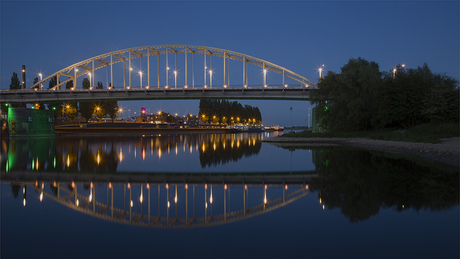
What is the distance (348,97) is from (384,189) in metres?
30.9

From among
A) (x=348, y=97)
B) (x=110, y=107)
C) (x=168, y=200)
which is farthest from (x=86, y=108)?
(x=168, y=200)

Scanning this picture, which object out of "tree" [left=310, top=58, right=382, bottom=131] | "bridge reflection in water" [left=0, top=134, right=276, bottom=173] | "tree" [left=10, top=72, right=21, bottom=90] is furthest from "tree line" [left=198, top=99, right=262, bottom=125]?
"bridge reflection in water" [left=0, top=134, right=276, bottom=173]

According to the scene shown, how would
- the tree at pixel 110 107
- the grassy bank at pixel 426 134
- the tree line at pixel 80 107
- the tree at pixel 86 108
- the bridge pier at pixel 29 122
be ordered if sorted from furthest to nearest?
1. the tree at pixel 110 107
2. the tree at pixel 86 108
3. the tree line at pixel 80 107
4. the bridge pier at pixel 29 122
5. the grassy bank at pixel 426 134

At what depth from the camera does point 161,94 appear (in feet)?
184

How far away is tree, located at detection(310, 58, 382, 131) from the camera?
3812cm

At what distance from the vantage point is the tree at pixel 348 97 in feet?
125

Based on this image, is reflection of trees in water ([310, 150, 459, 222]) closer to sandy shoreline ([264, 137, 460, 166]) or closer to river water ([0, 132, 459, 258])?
river water ([0, 132, 459, 258])

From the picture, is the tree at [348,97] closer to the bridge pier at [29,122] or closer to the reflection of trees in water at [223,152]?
the reflection of trees in water at [223,152]

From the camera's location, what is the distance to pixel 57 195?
9562 millimetres

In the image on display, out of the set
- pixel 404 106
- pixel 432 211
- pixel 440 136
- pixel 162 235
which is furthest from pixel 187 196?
pixel 404 106

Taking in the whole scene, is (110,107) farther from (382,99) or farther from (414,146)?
(414,146)

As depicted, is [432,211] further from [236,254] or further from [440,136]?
[440,136]

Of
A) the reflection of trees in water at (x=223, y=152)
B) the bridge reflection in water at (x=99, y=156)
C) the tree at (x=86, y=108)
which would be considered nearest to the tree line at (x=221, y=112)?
the tree at (x=86, y=108)

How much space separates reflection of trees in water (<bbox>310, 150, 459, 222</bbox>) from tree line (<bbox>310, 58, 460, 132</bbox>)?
22901 millimetres
